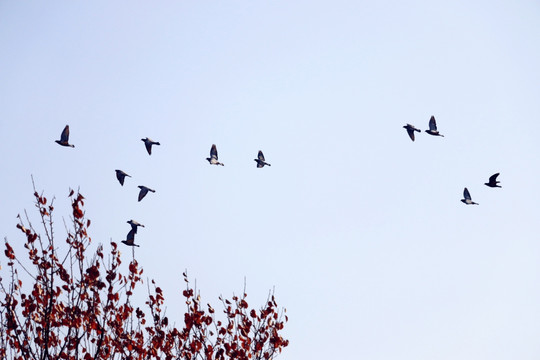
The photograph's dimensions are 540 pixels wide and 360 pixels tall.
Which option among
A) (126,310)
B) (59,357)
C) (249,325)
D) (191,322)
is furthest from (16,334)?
(249,325)

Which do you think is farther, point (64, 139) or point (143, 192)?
point (143, 192)

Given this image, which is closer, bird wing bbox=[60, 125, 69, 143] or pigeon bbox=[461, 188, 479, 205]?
bird wing bbox=[60, 125, 69, 143]

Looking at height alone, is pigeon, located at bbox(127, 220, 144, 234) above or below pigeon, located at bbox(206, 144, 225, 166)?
below

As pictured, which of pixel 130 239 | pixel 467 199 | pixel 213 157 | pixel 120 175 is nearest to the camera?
pixel 130 239

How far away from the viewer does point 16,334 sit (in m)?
13.9

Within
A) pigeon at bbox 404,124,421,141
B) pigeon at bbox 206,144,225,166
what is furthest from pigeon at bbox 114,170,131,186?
pigeon at bbox 404,124,421,141

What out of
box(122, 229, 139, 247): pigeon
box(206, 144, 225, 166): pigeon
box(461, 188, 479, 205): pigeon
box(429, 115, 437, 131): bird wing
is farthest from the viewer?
box(429, 115, 437, 131): bird wing

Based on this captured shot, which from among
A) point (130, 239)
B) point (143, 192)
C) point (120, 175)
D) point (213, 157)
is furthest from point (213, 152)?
point (130, 239)

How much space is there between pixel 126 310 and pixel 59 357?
2.73m

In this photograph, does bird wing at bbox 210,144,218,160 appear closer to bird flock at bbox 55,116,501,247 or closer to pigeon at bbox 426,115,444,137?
bird flock at bbox 55,116,501,247

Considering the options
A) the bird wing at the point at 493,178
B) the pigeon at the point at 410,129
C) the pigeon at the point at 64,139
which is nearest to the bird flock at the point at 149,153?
the pigeon at the point at 64,139

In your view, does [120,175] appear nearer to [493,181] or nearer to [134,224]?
[134,224]

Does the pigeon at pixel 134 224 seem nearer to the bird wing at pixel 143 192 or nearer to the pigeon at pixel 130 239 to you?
the pigeon at pixel 130 239

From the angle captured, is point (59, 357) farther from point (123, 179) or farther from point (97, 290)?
point (123, 179)
